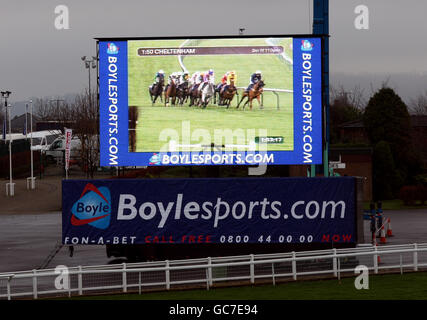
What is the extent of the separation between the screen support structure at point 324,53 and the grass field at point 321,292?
10.00 meters

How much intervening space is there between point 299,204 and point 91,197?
676cm

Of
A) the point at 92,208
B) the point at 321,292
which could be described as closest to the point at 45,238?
the point at 92,208

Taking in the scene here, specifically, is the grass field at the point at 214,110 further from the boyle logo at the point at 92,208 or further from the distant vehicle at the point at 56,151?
the distant vehicle at the point at 56,151

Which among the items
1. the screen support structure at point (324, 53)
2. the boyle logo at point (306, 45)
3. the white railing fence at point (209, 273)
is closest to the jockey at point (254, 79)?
the boyle logo at point (306, 45)

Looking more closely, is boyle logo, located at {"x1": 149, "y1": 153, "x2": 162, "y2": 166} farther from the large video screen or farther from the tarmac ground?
Result: the tarmac ground

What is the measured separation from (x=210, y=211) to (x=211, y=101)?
6.38 meters

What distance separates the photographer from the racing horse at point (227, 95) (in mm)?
32156

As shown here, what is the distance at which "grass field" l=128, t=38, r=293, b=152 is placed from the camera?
31781mm

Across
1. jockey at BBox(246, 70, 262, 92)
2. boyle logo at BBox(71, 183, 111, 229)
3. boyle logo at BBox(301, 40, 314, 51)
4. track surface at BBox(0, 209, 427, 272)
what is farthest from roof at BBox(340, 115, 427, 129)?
boyle logo at BBox(71, 183, 111, 229)

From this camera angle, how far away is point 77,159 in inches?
2928

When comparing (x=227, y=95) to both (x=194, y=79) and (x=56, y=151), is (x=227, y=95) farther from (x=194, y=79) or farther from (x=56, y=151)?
(x=56, y=151)
